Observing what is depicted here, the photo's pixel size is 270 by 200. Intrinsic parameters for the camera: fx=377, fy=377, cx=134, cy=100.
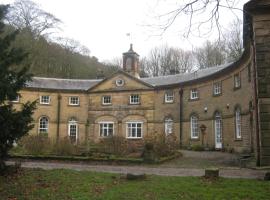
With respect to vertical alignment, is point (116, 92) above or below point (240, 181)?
above

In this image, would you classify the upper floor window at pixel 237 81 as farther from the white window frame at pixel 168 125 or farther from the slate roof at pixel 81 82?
the white window frame at pixel 168 125

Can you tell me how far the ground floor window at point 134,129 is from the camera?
1517 inches

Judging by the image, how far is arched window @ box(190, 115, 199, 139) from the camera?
34.1 m

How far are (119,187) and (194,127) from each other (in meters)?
23.3

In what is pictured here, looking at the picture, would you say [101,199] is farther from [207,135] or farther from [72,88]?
[72,88]

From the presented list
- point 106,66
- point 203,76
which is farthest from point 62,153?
point 106,66

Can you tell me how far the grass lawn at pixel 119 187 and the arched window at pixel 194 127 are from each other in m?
20.6

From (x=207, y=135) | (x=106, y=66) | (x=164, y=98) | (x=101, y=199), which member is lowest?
(x=101, y=199)

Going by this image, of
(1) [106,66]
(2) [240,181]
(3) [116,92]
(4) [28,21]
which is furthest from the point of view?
(1) [106,66]

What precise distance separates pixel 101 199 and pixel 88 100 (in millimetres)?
31174

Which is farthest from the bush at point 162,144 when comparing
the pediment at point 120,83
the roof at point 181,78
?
the pediment at point 120,83

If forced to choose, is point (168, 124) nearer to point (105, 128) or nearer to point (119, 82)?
point (105, 128)

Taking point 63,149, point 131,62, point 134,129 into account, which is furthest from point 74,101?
point 63,149

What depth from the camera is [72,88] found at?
4103cm
